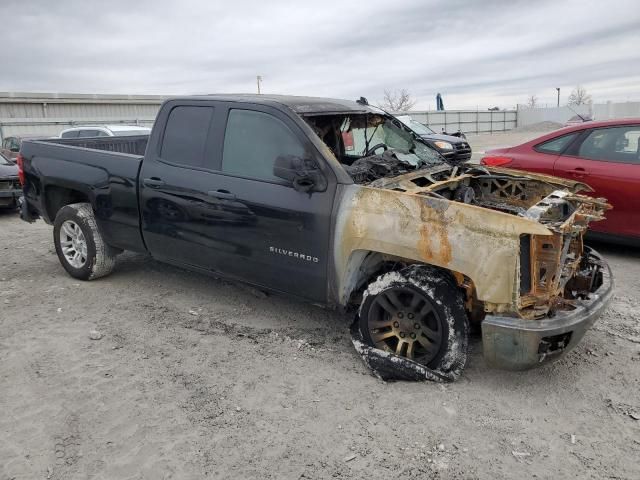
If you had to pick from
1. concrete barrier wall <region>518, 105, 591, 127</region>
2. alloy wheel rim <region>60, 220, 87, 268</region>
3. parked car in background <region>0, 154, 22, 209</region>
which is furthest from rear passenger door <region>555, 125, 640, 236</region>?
concrete barrier wall <region>518, 105, 591, 127</region>

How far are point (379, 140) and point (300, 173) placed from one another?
1485 millimetres

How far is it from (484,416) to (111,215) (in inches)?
146

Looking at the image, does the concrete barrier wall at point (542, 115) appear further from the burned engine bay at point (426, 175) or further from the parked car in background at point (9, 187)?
the burned engine bay at point (426, 175)

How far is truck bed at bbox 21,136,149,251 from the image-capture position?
16.0ft

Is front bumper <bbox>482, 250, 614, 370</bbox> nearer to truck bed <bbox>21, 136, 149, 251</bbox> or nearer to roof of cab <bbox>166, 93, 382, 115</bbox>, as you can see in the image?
roof of cab <bbox>166, 93, 382, 115</bbox>

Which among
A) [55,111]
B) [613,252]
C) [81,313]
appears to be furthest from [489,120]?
[81,313]

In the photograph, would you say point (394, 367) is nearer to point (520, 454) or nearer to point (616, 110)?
point (520, 454)

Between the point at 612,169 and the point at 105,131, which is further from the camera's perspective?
the point at 105,131

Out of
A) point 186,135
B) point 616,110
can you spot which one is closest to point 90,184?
point 186,135

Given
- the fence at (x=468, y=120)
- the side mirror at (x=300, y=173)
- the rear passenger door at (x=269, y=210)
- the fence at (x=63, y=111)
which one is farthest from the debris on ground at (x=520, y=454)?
the fence at (x=468, y=120)

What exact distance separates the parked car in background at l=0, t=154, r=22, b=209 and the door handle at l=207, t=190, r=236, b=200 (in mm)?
7147

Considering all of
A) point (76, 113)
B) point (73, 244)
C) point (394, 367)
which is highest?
point (76, 113)

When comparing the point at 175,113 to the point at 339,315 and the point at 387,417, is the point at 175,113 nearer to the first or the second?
the point at 339,315

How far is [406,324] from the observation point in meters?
3.58
